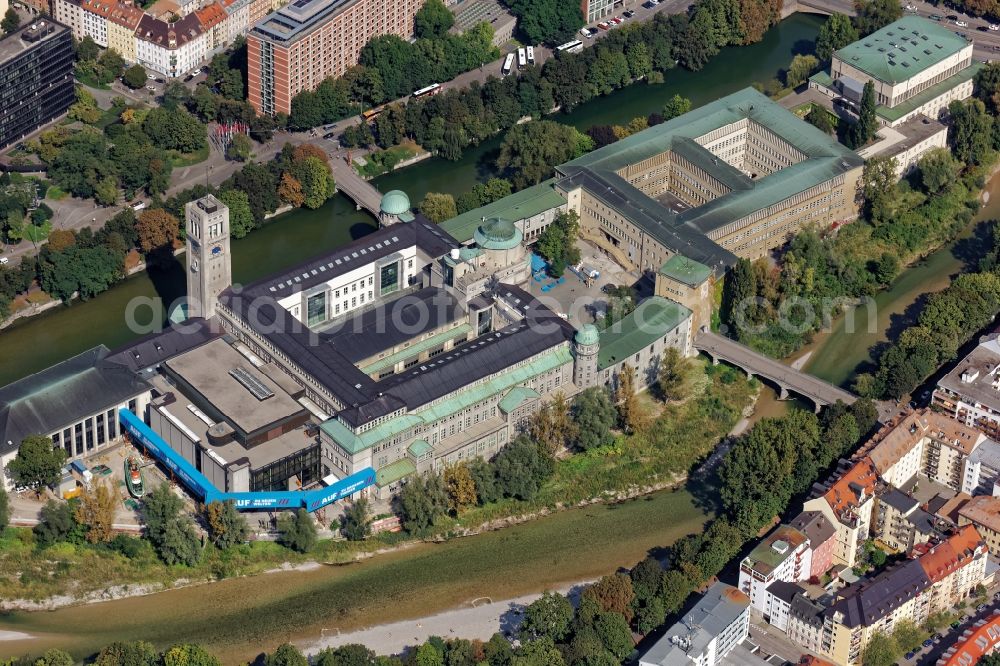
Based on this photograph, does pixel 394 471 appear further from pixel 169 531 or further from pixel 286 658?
pixel 286 658

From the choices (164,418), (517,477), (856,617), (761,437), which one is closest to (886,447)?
(761,437)

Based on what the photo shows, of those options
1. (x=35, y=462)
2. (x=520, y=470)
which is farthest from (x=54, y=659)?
(x=520, y=470)

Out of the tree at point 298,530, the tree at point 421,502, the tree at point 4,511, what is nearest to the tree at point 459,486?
the tree at point 421,502

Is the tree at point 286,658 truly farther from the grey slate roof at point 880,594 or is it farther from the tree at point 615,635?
the grey slate roof at point 880,594

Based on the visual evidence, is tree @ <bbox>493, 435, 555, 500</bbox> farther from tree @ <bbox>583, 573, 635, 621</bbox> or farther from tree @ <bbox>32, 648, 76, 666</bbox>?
tree @ <bbox>32, 648, 76, 666</bbox>

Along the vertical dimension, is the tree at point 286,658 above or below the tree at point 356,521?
above

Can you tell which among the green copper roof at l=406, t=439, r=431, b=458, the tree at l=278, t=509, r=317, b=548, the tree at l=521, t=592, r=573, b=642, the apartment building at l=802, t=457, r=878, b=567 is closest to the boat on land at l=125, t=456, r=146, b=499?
the tree at l=278, t=509, r=317, b=548

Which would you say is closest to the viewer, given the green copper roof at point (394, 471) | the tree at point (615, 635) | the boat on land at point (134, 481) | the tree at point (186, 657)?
the tree at point (186, 657)
